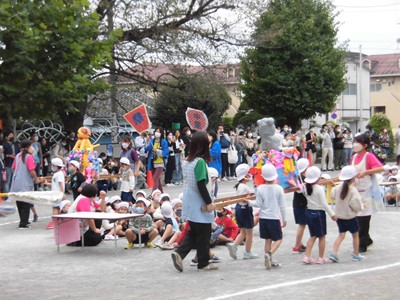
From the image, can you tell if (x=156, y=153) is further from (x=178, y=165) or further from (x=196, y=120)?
(x=178, y=165)

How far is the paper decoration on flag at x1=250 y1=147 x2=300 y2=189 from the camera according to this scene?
13.8 meters

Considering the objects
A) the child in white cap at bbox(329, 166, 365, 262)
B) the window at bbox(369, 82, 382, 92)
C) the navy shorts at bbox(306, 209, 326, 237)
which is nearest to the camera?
the navy shorts at bbox(306, 209, 326, 237)

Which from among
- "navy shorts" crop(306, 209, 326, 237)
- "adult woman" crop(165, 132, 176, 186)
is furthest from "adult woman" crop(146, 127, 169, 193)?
"navy shorts" crop(306, 209, 326, 237)

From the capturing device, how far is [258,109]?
1834 inches

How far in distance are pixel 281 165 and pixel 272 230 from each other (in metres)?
3.09

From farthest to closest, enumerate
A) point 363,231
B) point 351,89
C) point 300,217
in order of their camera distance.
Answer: point 351,89 → point 300,217 → point 363,231

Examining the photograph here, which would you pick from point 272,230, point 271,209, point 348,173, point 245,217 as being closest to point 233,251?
point 245,217

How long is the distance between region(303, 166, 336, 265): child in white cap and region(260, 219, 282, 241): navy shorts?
54cm

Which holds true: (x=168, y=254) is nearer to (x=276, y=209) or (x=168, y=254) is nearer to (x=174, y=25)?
(x=276, y=209)

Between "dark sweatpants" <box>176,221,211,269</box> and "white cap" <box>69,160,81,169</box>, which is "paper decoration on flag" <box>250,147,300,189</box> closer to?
"dark sweatpants" <box>176,221,211,269</box>

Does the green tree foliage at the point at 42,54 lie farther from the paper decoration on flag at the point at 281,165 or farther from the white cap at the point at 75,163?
the white cap at the point at 75,163

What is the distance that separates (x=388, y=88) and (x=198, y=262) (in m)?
77.6

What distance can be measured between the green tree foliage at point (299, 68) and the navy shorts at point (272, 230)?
3169 cm

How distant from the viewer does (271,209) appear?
11320 mm
